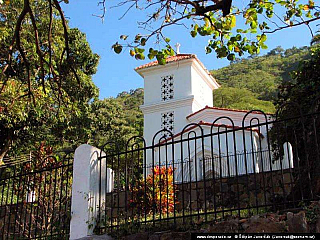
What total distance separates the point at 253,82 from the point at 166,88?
28.3 meters

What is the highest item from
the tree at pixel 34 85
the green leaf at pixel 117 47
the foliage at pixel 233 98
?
the foliage at pixel 233 98

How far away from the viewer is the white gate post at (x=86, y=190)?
649 cm

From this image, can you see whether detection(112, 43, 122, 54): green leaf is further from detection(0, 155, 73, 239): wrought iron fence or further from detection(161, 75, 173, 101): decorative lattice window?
detection(161, 75, 173, 101): decorative lattice window

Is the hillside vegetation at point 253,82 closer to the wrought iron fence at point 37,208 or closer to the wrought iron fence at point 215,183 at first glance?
the wrought iron fence at point 215,183

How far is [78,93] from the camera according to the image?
64.7 feet

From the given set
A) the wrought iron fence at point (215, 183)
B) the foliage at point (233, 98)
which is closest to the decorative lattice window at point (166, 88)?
the wrought iron fence at point (215, 183)

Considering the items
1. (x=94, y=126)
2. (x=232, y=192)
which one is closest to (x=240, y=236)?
(x=232, y=192)

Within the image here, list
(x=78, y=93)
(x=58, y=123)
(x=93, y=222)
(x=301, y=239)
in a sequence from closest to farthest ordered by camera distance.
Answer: (x=301, y=239) < (x=93, y=222) < (x=58, y=123) < (x=78, y=93)

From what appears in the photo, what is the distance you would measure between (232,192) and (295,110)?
2.47 m

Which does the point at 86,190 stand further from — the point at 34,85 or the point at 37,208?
the point at 34,85

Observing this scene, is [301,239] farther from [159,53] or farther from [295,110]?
[295,110]

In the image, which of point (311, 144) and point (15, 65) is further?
point (15, 65)

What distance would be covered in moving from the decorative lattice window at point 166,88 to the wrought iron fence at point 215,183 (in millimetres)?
7625

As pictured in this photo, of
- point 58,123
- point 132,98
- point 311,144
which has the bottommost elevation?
point 311,144
